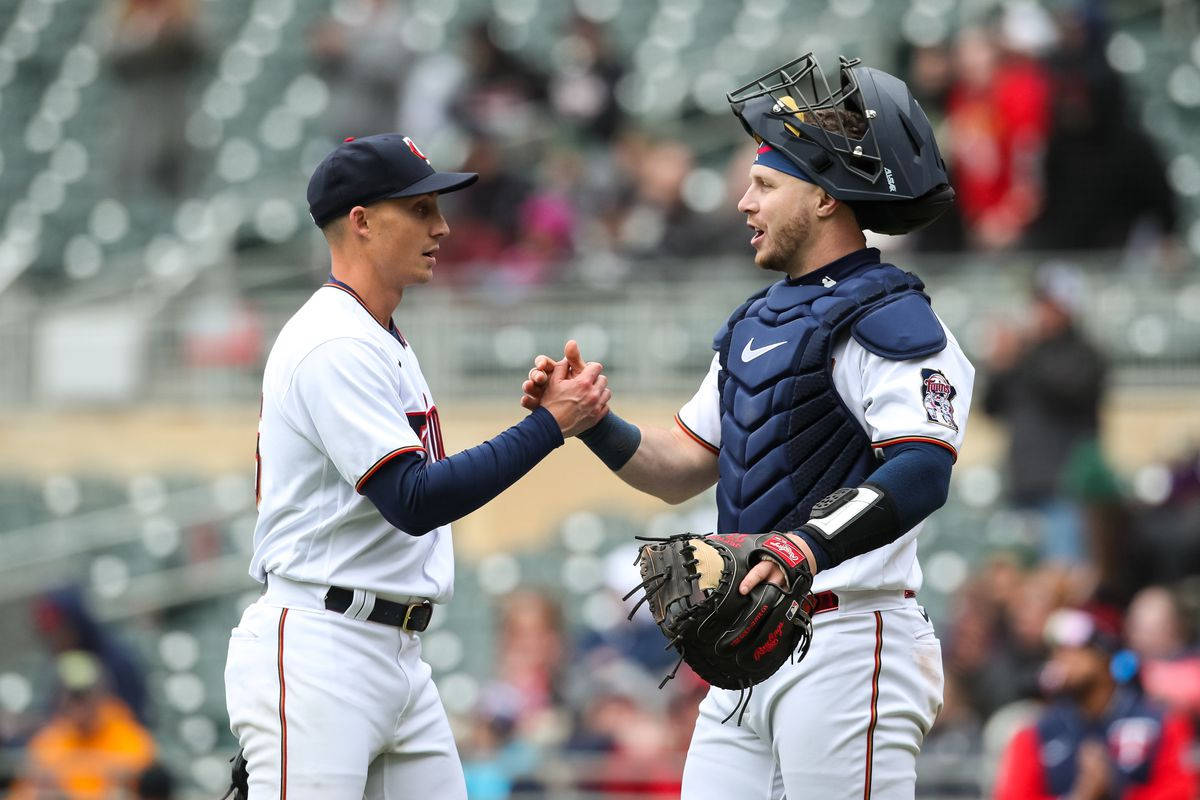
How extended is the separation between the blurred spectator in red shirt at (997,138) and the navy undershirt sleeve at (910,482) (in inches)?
247

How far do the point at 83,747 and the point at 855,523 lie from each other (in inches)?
210

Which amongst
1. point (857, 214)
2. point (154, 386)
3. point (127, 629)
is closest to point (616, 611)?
point (127, 629)

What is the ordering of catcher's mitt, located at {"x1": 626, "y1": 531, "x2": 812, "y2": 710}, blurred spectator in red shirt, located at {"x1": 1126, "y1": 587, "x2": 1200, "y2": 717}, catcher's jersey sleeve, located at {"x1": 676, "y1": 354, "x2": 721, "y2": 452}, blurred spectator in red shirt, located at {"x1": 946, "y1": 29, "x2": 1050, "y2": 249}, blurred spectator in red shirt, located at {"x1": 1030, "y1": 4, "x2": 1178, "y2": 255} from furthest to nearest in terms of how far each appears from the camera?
blurred spectator in red shirt, located at {"x1": 946, "y1": 29, "x2": 1050, "y2": 249}, blurred spectator in red shirt, located at {"x1": 1030, "y1": 4, "x2": 1178, "y2": 255}, blurred spectator in red shirt, located at {"x1": 1126, "y1": 587, "x2": 1200, "y2": 717}, catcher's jersey sleeve, located at {"x1": 676, "y1": 354, "x2": 721, "y2": 452}, catcher's mitt, located at {"x1": 626, "y1": 531, "x2": 812, "y2": 710}

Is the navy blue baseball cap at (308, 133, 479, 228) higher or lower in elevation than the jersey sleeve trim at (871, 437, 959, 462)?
higher

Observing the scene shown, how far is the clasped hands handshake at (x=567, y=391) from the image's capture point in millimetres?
4047

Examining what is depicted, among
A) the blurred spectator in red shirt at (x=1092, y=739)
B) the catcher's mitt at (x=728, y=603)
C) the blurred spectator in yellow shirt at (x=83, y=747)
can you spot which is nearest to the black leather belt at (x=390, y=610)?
the catcher's mitt at (x=728, y=603)

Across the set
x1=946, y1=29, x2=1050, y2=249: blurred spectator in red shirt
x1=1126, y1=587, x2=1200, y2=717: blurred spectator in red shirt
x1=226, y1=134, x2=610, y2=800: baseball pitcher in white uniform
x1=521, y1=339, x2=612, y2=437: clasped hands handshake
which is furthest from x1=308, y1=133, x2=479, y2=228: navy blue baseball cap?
x1=946, y1=29, x2=1050, y2=249: blurred spectator in red shirt

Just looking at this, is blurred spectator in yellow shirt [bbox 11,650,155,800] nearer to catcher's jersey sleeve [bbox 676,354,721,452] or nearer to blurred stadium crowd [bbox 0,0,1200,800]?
blurred stadium crowd [bbox 0,0,1200,800]

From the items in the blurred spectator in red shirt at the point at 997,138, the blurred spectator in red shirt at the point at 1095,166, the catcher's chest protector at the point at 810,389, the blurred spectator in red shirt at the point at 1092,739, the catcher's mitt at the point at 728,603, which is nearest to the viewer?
the catcher's mitt at the point at 728,603

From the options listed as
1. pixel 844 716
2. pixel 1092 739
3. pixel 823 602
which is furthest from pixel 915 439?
pixel 1092 739

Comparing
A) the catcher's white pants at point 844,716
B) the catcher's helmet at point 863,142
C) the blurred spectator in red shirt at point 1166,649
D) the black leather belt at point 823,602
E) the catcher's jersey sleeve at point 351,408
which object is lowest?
the blurred spectator in red shirt at point 1166,649

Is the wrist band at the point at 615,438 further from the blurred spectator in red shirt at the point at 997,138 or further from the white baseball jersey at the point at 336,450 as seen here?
the blurred spectator in red shirt at the point at 997,138

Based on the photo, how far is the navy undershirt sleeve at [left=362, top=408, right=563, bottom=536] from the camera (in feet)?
12.4

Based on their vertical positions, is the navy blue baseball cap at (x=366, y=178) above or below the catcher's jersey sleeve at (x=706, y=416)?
above
